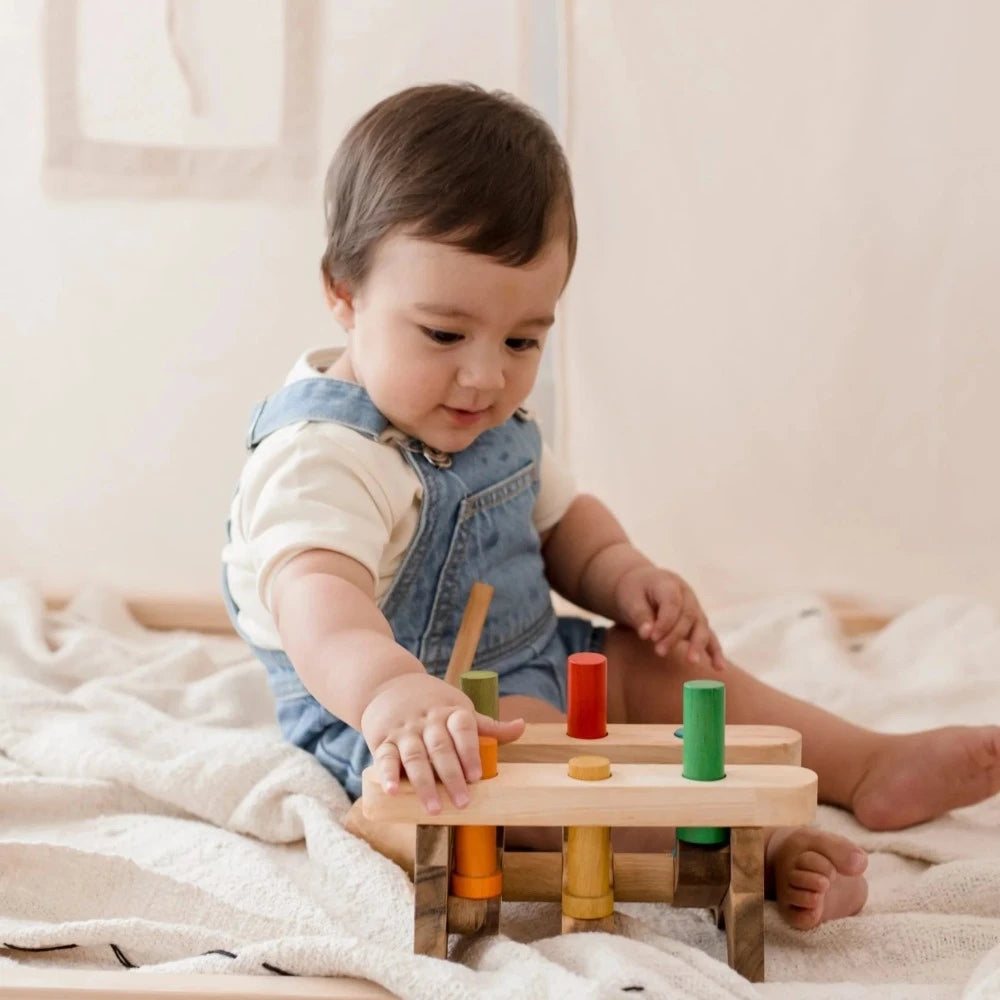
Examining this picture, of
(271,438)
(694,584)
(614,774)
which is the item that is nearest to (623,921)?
(614,774)

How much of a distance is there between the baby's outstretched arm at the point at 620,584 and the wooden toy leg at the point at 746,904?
0.98ft

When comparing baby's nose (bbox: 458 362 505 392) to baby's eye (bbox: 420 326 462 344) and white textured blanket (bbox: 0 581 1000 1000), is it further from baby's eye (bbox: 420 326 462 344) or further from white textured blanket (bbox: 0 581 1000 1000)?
white textured blanket (bbox: 0 581 1000 1000)

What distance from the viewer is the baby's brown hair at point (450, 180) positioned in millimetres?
917

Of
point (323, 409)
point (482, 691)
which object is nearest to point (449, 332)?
point (323, 409)

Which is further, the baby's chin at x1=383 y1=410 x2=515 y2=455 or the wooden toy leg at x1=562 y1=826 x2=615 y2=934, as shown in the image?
the baby's chin at x1=383 y1=410 x2=515 y2=455

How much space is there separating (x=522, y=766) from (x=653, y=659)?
1.19 ft

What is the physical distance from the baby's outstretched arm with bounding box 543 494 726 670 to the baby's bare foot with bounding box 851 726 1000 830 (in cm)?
13

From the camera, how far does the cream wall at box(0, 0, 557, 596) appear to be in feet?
4.80

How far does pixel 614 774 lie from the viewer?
0.71m

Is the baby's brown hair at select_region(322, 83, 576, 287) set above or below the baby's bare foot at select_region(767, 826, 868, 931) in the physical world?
above

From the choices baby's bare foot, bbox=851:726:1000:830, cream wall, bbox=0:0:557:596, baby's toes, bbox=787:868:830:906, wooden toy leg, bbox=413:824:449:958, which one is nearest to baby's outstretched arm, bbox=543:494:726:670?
baby's bare foot, bbox=851:726:1000:830

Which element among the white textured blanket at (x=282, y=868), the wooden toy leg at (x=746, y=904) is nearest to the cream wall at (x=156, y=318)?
the white textured blanket at (x=282, y=868)

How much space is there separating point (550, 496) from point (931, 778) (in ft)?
1.20

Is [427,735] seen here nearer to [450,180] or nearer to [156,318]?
[450,180]
